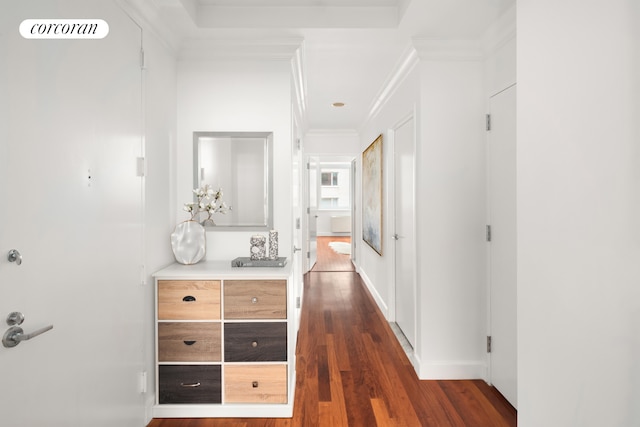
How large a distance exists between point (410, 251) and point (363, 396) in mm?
1287

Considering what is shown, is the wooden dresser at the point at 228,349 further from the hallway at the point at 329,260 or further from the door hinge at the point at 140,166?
the hallway at the point at 329,260

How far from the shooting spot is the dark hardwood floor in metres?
2.10

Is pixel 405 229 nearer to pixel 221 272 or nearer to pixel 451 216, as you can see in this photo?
pixel 451 216

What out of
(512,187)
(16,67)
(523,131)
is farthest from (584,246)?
(16,67)

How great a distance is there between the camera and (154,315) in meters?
2.16

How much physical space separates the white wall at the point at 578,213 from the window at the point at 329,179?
33.0ft

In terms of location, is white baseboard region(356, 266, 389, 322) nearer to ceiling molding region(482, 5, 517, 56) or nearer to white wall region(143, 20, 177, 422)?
white wall region(143, 20, 177, 422)

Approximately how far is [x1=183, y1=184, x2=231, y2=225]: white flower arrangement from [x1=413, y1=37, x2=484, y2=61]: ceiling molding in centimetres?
183

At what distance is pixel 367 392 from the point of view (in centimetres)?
242

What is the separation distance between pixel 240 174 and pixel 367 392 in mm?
1800

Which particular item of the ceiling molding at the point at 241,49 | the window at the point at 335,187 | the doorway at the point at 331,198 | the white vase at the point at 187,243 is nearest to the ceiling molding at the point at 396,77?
the ceiling molding at the point at 241,49

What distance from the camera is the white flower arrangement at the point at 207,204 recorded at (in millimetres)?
2412

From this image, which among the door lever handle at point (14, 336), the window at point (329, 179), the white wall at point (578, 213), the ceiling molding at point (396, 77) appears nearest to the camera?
the white wall at point (578, 213)

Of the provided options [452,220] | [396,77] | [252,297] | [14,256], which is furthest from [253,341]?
[396,77]
